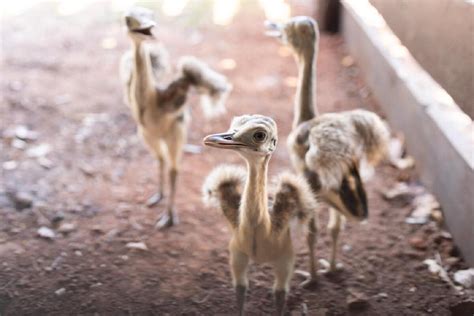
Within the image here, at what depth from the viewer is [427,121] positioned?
12.0 ft

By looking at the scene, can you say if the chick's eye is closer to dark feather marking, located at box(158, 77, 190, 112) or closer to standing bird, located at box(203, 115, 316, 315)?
standing bird, located at box(203, 115, 316, 315)

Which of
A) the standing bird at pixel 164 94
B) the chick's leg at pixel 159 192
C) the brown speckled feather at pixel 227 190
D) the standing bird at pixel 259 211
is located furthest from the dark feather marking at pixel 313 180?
the chick's leg at pixel 159 192

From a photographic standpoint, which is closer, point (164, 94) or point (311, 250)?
point (311, 250)

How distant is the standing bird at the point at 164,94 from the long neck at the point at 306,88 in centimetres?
50

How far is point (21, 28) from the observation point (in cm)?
646

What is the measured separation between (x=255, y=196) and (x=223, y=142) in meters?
0.33

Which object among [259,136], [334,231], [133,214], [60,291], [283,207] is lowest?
[133,214]

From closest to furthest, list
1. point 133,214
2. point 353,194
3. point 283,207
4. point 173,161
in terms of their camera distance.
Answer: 1. point 283,207
2. point 353,194
3. point 173,161
4. point 133,214

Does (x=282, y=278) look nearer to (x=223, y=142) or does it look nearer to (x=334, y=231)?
(x=334, y=231)

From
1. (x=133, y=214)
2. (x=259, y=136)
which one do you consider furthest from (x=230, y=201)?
(x=133, y=214)

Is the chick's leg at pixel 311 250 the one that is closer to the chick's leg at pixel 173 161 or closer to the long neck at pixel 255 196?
the long neck at pixel 255 196

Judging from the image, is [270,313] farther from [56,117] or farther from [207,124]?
[56,117]

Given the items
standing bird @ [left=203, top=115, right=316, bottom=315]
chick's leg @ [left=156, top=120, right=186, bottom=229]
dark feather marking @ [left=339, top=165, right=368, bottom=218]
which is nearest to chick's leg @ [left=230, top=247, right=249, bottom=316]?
standing bird @ [left=203, top=115, right=316, bottom=315]

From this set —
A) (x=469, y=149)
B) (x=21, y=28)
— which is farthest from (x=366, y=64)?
(x=21, y=28)
